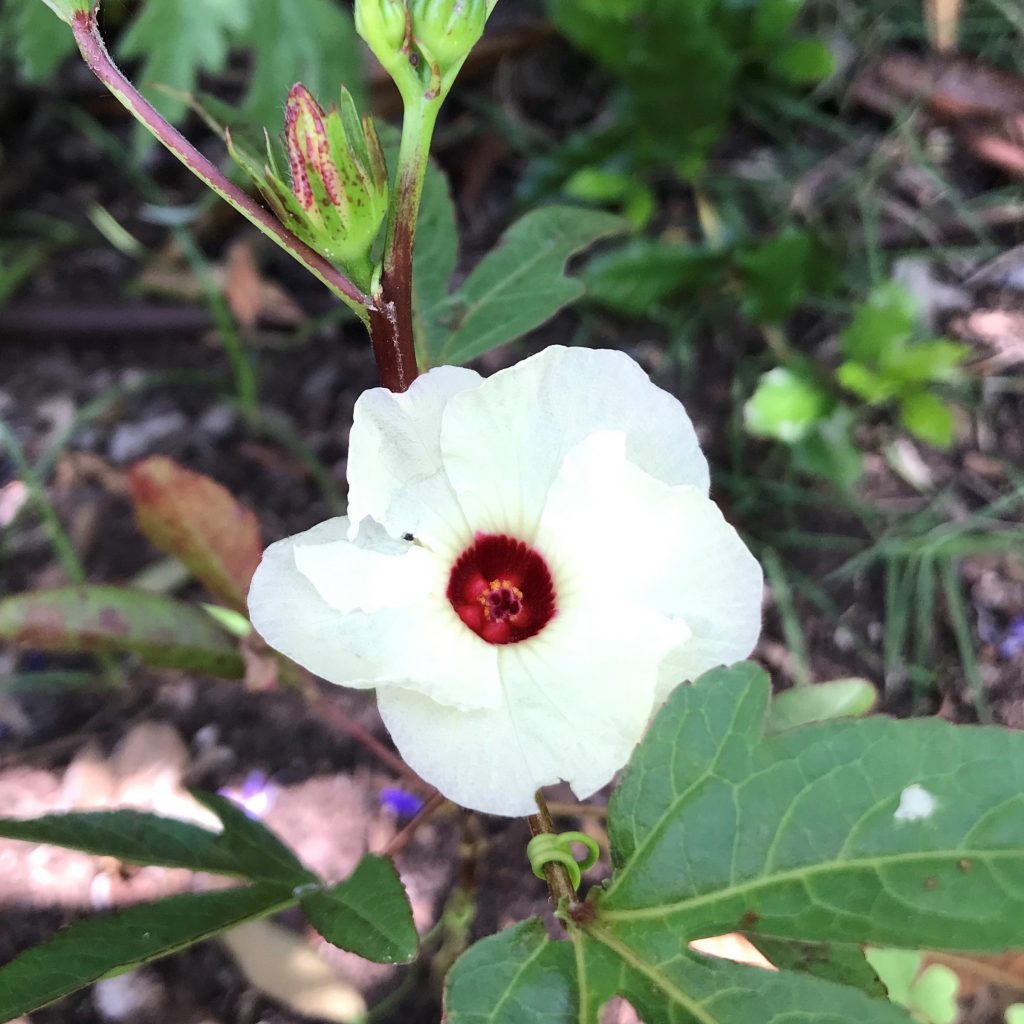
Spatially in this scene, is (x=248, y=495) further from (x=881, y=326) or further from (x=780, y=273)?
(x=881, y=326)

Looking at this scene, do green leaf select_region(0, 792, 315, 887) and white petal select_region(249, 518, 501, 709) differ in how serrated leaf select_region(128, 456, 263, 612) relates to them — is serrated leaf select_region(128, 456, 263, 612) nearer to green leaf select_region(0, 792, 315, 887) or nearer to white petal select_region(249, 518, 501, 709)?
green leaf select_region(0, 792, 315, 887)

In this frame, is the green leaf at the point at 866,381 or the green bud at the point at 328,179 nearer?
the green bud at the point at 328,179

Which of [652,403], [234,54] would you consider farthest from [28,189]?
[652,403]

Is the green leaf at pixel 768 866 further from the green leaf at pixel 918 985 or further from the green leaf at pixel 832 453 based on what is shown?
the green leaf at pixel 832 453

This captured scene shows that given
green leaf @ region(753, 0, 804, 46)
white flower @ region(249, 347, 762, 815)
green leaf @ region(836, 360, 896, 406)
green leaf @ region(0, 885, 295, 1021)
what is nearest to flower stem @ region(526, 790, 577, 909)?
white flower @ region(249, 347, 762, 815)

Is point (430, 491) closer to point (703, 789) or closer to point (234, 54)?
point (703, 789)

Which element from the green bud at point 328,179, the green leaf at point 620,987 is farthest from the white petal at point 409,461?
the green leaf at point 620,987
